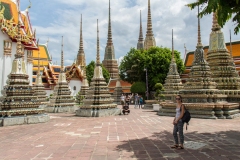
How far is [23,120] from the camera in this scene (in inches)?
491

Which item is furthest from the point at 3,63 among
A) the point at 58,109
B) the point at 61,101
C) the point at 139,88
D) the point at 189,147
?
the point at 189,147

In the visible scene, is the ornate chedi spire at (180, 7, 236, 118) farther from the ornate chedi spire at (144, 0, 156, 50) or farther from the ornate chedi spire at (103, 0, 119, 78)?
the ornate chedi spire at (103, 0, 119, 78)

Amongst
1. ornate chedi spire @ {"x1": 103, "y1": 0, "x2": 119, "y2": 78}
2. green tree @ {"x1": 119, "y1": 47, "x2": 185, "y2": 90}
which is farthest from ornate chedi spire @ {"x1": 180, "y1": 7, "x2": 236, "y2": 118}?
ornate chedi spire @ {"x1": 103, "y1": 0, "x2": 119, "y2": 78}

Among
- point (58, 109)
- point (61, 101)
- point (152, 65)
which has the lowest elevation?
point (58, 109)

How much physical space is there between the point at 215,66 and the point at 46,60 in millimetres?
37643

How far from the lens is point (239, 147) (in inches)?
251

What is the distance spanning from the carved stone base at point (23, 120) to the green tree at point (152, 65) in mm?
23829

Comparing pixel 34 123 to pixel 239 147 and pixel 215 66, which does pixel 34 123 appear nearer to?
pixel 239 147

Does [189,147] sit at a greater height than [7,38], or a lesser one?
lesser

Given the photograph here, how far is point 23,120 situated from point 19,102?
105 cm

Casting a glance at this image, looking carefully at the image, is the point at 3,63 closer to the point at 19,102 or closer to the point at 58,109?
the point at 58,109

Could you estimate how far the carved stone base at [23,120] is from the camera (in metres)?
11.9

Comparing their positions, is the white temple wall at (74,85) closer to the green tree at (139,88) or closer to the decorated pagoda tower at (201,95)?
the green tree at (139,88)

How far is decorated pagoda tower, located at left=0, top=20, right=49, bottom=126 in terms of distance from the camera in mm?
12297
